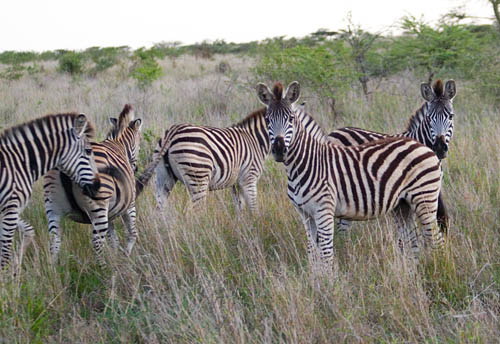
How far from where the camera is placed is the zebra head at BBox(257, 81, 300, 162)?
15.4 feet

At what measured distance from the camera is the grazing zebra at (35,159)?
15.3 feet

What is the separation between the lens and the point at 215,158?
254 inches

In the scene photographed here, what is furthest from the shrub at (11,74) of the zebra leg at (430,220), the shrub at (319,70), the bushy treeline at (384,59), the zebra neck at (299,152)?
the zebra leg at (430,220)

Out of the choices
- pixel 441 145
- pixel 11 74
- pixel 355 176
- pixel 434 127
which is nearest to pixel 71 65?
pixel 11 74

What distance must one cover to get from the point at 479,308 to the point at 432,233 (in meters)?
1.20

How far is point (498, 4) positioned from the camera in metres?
12.2

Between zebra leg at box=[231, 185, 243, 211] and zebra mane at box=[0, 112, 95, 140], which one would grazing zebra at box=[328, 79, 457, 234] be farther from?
zebra mane at box=[0, 112, 95, 140]

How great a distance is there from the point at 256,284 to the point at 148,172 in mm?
2342

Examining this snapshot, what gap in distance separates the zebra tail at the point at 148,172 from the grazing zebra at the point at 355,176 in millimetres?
1801

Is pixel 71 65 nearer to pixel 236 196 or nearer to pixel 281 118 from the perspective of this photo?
pixel 236 196

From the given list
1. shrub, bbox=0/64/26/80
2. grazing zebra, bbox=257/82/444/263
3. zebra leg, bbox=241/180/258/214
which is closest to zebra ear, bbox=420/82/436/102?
grazing zebra, bbox=257/82/444/263

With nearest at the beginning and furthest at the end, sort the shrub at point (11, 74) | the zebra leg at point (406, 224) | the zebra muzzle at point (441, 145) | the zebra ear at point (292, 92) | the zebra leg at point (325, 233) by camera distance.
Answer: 1. the zebra leg at point (325, 233)
2. the zebra ear at point (292, 92)
3. the zebra leg at point (406, 224)
4. the zebra muzzle at point (441, 145)
5. the shrub at point (11, 74)

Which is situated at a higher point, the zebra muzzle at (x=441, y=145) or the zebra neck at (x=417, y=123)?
the zebra neck at (x=417, y=123)

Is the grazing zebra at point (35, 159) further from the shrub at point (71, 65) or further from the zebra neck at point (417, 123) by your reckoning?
the shrub at point (71, 65)
